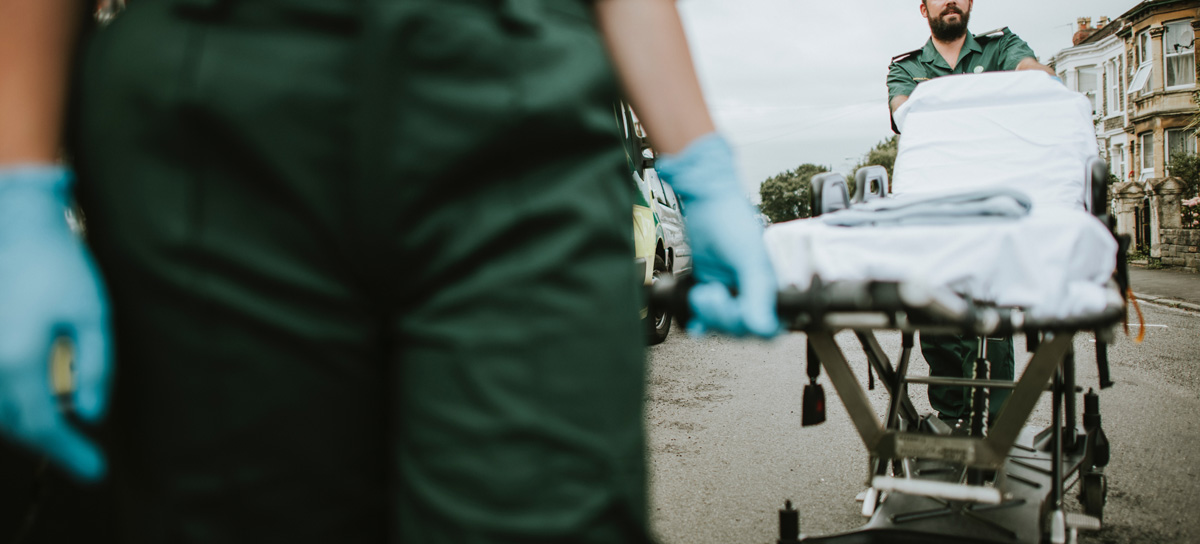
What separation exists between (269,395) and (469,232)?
244 mm

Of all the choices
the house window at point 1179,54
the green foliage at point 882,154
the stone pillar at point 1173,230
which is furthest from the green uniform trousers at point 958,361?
the green foliage at point 882,154

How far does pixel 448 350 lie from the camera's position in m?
0.73

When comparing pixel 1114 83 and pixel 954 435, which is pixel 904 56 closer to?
pixel 954 435

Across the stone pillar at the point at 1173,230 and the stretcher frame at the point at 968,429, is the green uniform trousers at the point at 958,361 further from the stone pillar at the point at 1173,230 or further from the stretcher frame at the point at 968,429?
the stone pillar at the point at 1173,230

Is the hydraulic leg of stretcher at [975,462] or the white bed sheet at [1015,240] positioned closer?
the white bed sheet at [1015,240]

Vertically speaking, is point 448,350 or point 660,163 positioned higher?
point 660,163

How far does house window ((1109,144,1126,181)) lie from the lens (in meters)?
35.2

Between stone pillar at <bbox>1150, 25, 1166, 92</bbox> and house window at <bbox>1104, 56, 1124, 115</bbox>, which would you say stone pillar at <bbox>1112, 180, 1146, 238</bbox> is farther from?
house window at <bbox>1104, 56, 1124, 115</bbox>

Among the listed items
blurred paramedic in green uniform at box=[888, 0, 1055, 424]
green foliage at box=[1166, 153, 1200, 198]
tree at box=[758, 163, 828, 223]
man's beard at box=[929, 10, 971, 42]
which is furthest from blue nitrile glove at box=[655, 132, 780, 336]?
tree at box=[758, 163, 828, 223]

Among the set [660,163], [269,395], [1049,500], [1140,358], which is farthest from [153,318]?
[1140,358]

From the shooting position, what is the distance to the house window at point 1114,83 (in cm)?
3559

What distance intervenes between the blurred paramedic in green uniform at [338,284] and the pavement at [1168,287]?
467 inches

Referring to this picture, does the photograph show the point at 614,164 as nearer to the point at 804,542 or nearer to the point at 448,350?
the point at 448,350

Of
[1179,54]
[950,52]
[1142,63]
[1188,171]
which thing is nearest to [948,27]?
[950,52]
